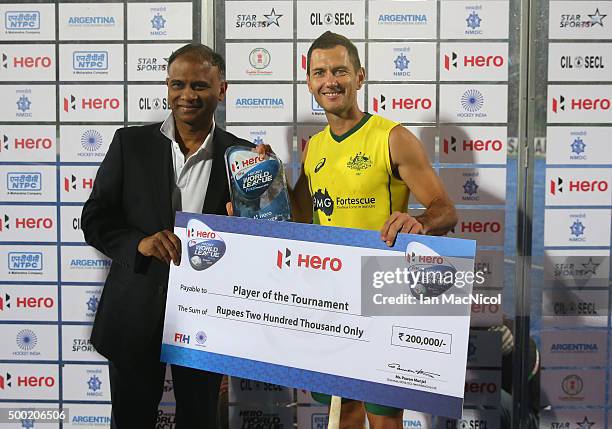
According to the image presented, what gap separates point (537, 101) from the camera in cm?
275

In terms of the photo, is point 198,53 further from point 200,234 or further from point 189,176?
point 200,234

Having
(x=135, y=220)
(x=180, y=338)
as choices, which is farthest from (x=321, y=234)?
(x=135, y=220)

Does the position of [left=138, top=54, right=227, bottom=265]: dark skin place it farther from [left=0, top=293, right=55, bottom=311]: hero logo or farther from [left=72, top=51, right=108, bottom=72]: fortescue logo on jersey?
[left=0, top=293, right=55, bottom=311]: hero logo

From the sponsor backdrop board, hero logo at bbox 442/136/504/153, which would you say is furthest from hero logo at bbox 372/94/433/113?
the sponsor backdrop board

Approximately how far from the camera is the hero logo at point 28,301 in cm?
290

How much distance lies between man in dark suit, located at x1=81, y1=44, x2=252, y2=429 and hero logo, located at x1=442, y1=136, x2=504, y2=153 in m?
0.97

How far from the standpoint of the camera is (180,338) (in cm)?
217

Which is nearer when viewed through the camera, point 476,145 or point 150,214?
point 150,214

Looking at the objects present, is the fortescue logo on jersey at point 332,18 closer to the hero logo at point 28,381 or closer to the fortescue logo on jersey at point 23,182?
the fortescue logo on jersey at point 23,182

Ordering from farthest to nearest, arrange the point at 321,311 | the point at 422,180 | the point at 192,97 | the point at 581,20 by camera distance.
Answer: the point at 581,20 < the point at 192,97 < the point at 422,180 < the point at 321,311

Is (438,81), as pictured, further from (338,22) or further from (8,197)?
(8,197)

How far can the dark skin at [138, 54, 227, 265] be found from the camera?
2.41 meters

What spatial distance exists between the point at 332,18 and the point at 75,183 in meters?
1.32

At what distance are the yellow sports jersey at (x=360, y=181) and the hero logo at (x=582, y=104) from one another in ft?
2.73
